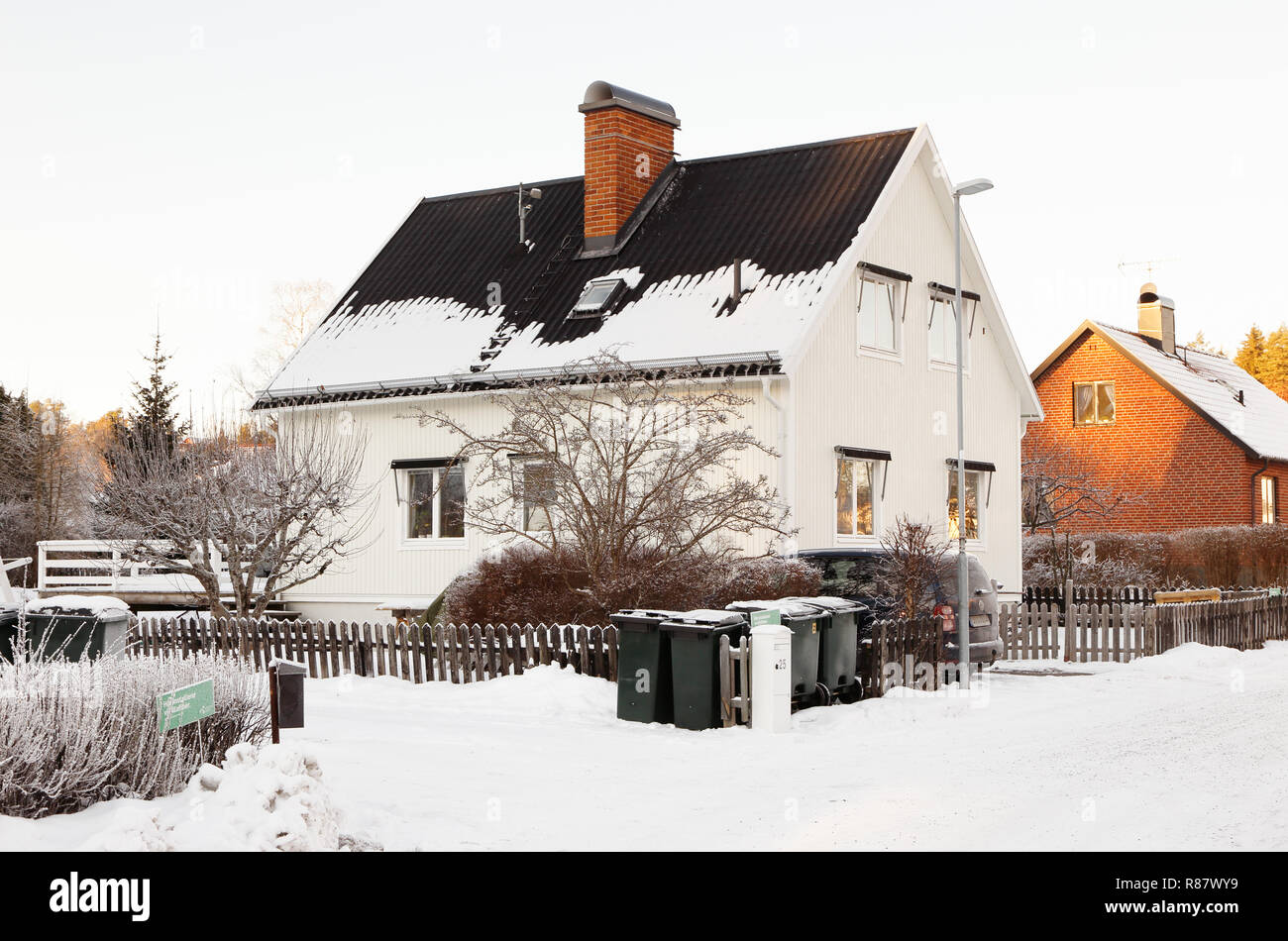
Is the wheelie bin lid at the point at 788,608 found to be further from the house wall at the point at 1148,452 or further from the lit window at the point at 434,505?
the house wall at the point at 1148,452

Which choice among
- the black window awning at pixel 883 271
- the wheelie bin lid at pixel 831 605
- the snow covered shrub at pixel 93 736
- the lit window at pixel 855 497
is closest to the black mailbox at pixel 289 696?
the snow covered shrub at pixel 93 736

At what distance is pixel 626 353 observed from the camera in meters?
23.3

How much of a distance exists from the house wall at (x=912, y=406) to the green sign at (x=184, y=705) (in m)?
14.1

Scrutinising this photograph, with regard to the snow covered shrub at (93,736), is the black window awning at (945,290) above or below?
above

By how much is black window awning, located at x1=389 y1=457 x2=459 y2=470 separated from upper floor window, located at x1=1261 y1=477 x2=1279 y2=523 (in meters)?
23.4

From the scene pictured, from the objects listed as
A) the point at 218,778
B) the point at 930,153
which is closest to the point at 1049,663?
the point at 930,153

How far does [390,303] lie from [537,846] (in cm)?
2118

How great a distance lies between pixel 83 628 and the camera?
13586 mm

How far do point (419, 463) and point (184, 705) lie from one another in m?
17.1

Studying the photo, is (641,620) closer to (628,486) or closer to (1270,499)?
(628,486)

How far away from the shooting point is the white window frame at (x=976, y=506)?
87.5 ft

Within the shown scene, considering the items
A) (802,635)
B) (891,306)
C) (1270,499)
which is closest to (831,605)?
(802,635)

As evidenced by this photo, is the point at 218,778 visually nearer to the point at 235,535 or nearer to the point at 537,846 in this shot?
the point at 537,846

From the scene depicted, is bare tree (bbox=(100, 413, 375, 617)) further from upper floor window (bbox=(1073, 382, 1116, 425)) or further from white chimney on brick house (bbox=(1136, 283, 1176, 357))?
white chimney on brick house (bbox=(1136, 283, 1176, 357))
